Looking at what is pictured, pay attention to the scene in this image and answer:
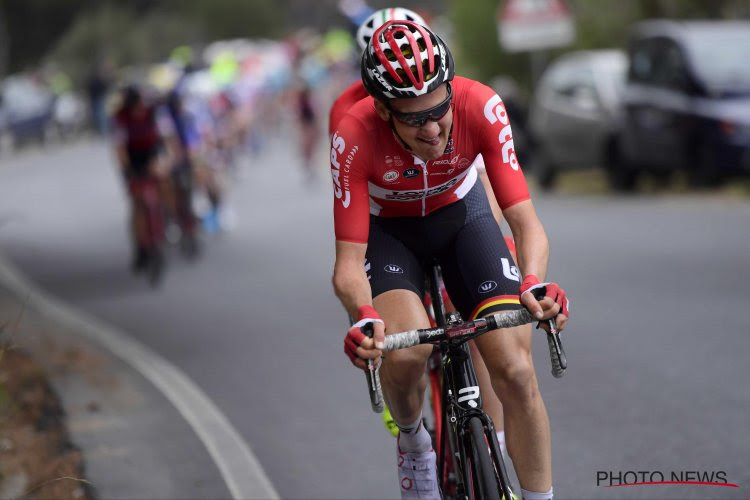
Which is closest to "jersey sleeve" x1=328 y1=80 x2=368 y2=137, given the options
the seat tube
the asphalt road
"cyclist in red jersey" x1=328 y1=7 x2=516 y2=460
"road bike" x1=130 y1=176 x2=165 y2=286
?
"cyclist in red jersey" x1=328 y1=7 x2=516 y2=460

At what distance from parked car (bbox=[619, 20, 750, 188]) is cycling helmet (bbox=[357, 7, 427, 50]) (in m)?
10.2

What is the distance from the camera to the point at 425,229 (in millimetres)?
5551

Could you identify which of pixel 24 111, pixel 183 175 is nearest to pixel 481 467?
pixel 183 175

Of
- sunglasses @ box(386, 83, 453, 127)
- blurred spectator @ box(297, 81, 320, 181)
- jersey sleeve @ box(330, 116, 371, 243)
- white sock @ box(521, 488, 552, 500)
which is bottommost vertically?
white sock @ box(521, 488, 552, 500)

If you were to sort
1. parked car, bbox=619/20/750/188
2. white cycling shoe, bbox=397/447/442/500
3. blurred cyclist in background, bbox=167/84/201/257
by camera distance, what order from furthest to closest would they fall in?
parked car, bbox=619/20/750/188 → blurred cyclist in background, bbox=167/84/201/257 → white cycling shoe, bbox=397/447/442/500

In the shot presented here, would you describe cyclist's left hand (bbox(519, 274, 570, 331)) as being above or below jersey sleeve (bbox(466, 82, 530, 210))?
below

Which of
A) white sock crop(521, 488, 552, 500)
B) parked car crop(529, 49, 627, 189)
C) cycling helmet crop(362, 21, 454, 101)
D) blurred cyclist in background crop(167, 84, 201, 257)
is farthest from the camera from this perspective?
parked car crop(529, 49, 627, 189)

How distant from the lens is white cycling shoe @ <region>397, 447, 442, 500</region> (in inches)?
213

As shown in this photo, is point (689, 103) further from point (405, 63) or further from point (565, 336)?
point (405, 63)

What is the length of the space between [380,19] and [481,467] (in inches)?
136

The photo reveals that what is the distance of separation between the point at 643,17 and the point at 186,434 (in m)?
19.5

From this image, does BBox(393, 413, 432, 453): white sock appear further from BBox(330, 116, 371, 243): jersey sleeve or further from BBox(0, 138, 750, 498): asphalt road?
BBox(0, 138, 750, 498): asphalt road

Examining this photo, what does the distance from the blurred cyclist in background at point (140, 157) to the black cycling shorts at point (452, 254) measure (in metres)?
9.93

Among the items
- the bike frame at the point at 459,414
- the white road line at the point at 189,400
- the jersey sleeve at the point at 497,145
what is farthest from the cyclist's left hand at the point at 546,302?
the white road line at the point at 189,400
